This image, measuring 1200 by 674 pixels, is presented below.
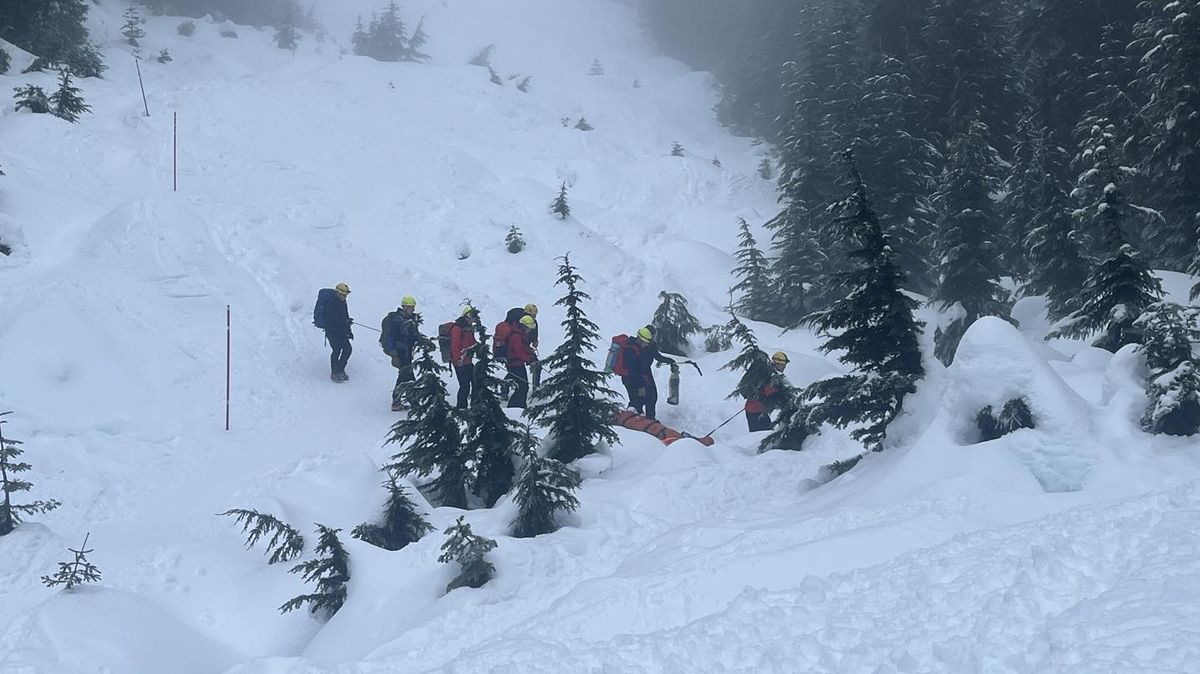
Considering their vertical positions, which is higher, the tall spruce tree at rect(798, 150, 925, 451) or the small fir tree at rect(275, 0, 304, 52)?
the small fir tree at rect(275, 0, 304, 52)

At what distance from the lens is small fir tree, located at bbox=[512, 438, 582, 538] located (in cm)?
845

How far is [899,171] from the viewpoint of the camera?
1933cm

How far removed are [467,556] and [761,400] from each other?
279 inches

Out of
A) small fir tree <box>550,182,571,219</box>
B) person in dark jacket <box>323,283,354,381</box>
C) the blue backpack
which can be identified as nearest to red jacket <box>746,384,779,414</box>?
person in dark jacket <box>323,283,354,381</box>

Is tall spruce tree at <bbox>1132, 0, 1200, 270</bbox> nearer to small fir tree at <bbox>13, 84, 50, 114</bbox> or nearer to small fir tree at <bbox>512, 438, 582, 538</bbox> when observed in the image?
small fir tree at <bbox>512, 438, 582, 538</bbox>

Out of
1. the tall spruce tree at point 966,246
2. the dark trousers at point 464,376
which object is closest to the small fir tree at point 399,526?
the dark trousers at point 464,376

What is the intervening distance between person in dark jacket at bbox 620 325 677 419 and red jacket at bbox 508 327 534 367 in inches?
71.1

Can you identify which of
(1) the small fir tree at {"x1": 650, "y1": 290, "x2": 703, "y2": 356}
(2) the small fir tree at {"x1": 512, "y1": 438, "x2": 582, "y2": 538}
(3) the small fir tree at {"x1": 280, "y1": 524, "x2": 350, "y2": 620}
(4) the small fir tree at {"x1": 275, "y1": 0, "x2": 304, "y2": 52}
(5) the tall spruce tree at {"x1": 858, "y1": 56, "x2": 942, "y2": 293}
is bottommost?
(3) the small fir tree at {"x1": 280, "y1": 524, "x2": 350, "y2": 620}

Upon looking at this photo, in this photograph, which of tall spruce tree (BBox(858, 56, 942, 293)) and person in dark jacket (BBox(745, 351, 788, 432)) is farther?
tall spruce tree (BBox(858, 56, 942, 293))

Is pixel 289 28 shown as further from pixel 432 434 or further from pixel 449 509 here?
pixel 449 509

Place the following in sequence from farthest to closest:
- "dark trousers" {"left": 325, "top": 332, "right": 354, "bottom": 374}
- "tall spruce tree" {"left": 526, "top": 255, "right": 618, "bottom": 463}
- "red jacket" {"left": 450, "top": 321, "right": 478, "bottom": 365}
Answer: "dark trousers" {"left": 325, "top": 332, "right": 354, "bottom": 374} < "red jacket" {"left": 450, "top": 321, "right": 478, "bottom": 365} < "tall spruce tree" {"left": 526, "top": 255, "right": 618, "bottom": 463}

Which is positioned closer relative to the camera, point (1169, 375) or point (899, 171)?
point (1169, 375)

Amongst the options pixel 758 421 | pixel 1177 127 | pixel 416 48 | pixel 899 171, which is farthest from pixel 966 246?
pixel 416 48

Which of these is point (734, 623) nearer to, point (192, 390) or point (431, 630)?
point (431, 630)
